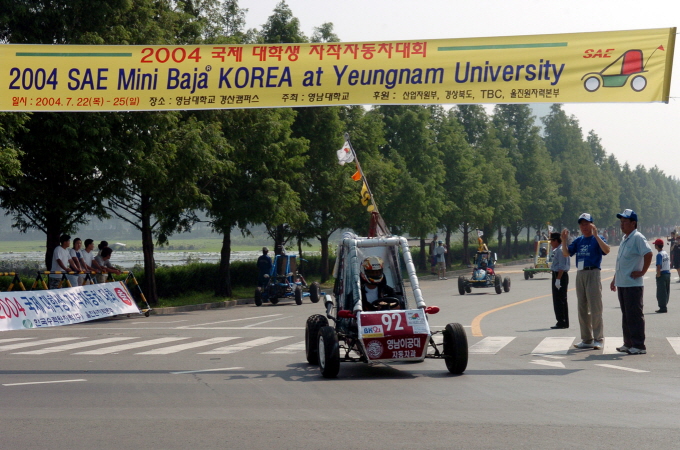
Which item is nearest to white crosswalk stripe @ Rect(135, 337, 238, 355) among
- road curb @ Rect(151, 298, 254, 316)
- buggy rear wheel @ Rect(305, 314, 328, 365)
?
buggy rear wheel @ Rect(305, 314, 328, 365)

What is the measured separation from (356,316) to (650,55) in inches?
237

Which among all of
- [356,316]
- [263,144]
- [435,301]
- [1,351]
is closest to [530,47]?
[356,316]

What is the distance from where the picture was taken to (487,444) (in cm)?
666

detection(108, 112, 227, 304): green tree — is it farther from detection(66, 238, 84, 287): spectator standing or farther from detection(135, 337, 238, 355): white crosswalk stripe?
detection(135, 337, 238, 355): white crosswalk stripe

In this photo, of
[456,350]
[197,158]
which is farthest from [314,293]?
[456,350]

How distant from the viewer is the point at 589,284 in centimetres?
1366

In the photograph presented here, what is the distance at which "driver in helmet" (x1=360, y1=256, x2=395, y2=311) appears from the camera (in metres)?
11.9

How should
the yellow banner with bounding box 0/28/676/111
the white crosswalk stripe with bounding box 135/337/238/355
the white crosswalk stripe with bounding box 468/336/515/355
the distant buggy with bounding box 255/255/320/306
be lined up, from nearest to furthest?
the yellow banner with bounding box 0/28/676/111 → the white crosswalk stripe with bounding box 468/336/515/355 → the white crosswalk stripe with bounding box 135/337/238/355 → the distant buggy with bounding box 255/255/320/306

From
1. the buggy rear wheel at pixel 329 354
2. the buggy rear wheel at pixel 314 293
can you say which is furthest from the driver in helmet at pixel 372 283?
the buggy rear wheel at pixel 314 293

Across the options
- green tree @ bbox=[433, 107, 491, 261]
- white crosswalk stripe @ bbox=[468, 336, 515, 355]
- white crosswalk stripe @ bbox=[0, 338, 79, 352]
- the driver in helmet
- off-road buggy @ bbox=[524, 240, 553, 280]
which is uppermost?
green tree @ bbox=[433, 107, 491, 261]

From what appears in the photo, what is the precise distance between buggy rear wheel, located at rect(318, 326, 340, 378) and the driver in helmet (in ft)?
4.13

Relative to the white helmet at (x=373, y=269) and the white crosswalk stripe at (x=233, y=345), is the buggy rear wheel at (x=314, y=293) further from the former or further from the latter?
the white helmet at (x=373, y=269)

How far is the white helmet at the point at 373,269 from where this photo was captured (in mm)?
11875

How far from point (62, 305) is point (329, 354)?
13003mm
